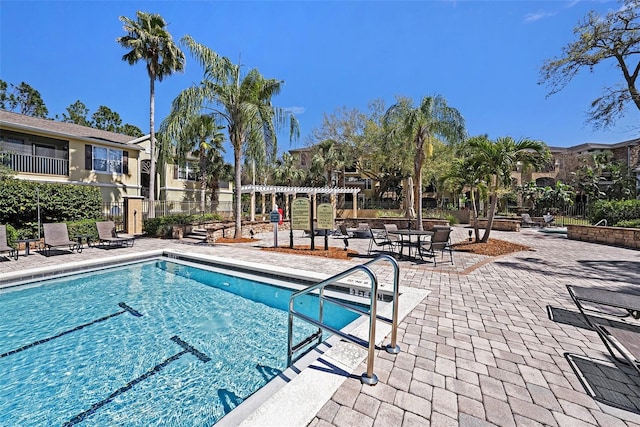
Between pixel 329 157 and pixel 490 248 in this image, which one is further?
pixel 329 157

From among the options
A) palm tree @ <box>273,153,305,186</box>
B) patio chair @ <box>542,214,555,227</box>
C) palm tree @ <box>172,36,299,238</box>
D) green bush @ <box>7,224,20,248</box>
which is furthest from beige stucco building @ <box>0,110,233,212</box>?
patio chair @ <box>542,214,555,227</box>

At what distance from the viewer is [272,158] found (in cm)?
1238

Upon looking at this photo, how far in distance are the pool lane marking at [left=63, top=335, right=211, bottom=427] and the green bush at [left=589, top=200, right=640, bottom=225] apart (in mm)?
20298

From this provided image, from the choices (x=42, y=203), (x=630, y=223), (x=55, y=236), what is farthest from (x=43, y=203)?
(x=630, y=223)

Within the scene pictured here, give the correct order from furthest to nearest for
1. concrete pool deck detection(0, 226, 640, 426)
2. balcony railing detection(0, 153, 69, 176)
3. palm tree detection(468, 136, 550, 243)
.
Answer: balcony railing detection(0, 153, 69, 176) < palm tree detection(468, 136, 550, 243) < concrete pool deck detection(0, 226, 640, 426)

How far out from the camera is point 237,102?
1201cm

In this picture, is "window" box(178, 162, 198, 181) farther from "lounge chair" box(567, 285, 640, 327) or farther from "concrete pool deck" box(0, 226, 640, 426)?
"lounge chair" box(567, 285, 640, 327)

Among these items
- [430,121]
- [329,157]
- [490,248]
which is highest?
[329,157]

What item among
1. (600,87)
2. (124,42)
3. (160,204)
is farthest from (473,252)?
(124,42)

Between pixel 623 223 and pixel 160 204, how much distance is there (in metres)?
26.3

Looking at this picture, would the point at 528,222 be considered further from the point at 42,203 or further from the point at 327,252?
the point at 42,203

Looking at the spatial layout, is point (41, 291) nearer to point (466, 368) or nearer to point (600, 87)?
point (466, 368)

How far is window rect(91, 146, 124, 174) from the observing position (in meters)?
20.0

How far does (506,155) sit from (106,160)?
2569 cm
